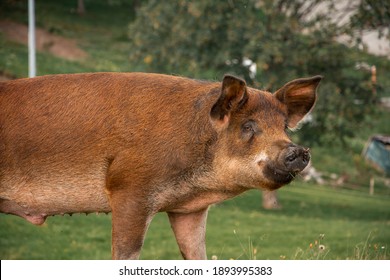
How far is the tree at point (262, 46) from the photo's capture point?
2750 centimetres

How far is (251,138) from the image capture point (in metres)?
7.63

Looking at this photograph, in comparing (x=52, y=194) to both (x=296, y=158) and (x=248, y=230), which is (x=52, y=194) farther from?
(x=248, y=230)

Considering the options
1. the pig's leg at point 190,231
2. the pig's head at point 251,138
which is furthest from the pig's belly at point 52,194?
the pig's head at point 251,138

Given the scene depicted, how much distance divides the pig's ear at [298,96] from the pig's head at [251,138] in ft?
0.52

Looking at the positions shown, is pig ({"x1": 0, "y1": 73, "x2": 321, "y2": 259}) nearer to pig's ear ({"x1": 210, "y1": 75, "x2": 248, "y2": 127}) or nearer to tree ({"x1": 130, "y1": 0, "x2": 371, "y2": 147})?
pig's ear ({"x1": 210, "y1": 75, "x2": 248, "y2": 127})

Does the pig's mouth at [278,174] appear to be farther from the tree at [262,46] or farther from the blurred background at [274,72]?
the tree at [262,46]

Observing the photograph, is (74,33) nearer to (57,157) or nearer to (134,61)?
(134,61)

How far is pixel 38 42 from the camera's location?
52875 millimetres

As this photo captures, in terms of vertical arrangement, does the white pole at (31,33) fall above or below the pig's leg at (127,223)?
below

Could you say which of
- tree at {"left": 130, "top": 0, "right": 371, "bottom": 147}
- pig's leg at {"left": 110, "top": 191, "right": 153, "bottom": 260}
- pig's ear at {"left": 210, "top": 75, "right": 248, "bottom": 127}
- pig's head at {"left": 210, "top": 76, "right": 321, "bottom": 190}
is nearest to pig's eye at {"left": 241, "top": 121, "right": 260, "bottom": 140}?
pig's head at {"left": 210, "top": 76, "right": 321, "bottom": 190}

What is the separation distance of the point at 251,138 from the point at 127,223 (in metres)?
1.21

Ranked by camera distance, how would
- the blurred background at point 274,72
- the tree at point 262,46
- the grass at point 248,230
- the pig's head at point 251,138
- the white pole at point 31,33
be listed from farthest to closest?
the white pole at point 31,33, the tree at point 262,46, the blurred background at point 274,72, the grass at point 248,230, the pig's head at point 251,138

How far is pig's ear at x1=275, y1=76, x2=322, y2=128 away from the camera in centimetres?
800

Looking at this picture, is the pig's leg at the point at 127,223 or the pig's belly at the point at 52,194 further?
the pig's belly at the point at 52,194
